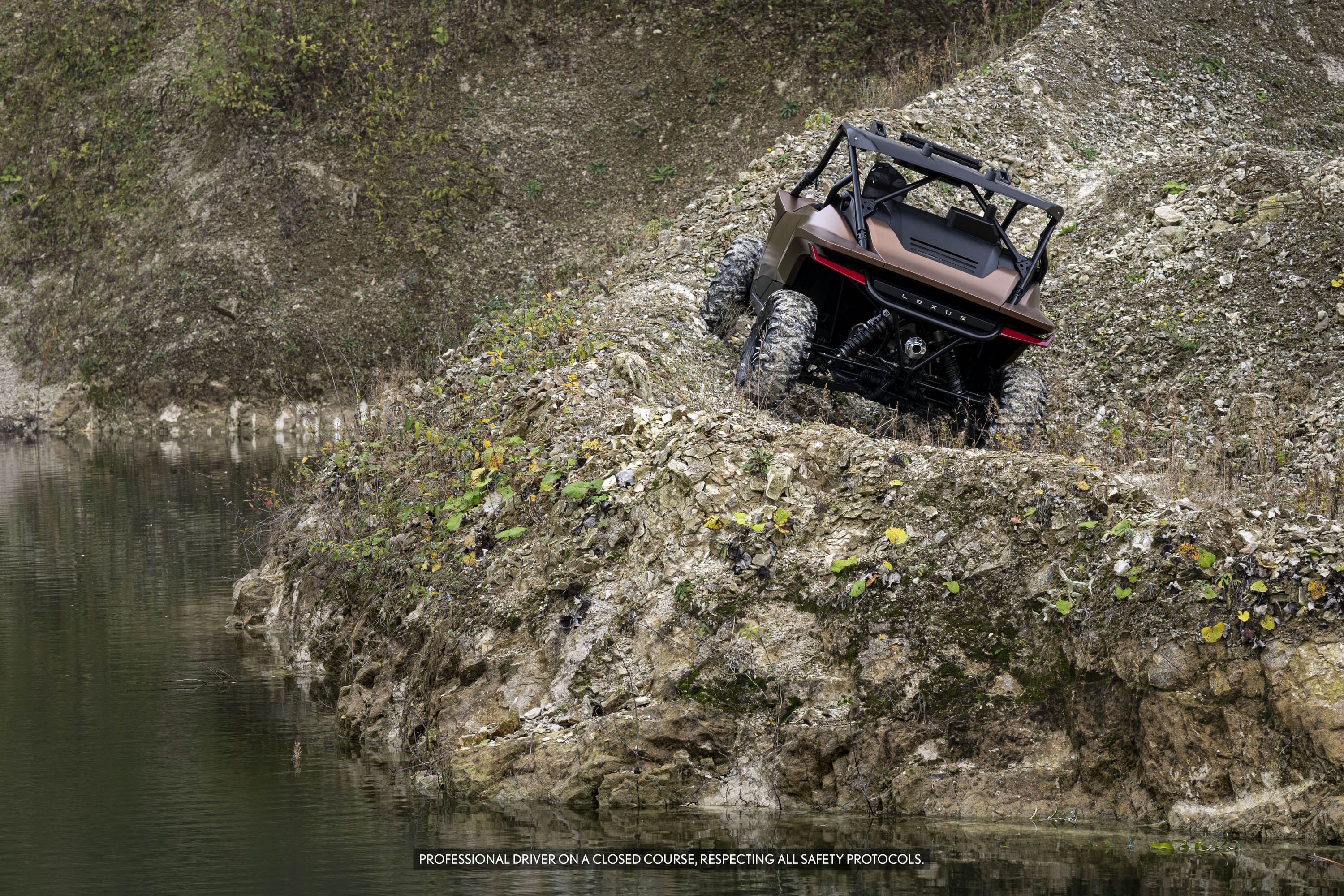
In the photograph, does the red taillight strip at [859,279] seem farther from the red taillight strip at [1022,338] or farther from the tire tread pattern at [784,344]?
the tire tread pattern at [784,344]

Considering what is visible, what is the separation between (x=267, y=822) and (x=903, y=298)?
5871mm

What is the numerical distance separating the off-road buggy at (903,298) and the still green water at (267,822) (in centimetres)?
438

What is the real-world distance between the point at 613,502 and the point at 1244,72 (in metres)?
19.8

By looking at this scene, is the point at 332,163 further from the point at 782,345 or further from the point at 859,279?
the point at 859,279

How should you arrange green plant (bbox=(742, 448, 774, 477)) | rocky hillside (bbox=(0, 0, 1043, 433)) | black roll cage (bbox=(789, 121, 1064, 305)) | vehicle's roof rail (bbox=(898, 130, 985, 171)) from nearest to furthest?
green plant (bbox=(742, 448, 774, 477)), black roll cage (bbox=(789, 121, 1064, 305)), vehicle's roof rail (bbox=(898, 130, 985, 171)), rocky hillside (bbox=(0, 0, 1043, 433))

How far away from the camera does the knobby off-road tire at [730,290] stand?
44.2ft

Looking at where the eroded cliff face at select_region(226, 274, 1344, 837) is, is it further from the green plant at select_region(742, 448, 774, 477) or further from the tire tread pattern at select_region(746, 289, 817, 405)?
the tire tread pattern at select_region(746, 289, 817, 405)

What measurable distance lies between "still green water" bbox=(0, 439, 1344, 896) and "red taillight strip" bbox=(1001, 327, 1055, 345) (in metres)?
4.60

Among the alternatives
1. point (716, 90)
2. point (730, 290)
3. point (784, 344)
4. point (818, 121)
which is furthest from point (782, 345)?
point (716, 90)

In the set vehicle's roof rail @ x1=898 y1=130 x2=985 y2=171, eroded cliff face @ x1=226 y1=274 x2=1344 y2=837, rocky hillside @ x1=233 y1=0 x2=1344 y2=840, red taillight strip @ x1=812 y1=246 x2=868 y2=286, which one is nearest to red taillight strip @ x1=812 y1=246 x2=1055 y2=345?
red taillight strip @ x1=812 y1=246 x2=868 y2=286

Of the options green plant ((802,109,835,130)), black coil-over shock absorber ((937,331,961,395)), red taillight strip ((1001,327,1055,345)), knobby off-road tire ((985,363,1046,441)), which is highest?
green plant ((802,109,835,130))

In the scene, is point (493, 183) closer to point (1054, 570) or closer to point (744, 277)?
point (744, 277)

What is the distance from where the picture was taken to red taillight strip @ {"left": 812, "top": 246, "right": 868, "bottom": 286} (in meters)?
10.6

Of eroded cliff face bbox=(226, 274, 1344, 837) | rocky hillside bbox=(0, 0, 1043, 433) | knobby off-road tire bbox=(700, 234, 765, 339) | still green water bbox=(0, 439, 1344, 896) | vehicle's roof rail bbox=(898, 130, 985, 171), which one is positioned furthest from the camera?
rocky hillside bbox=(0, 0, 1043, 433)
